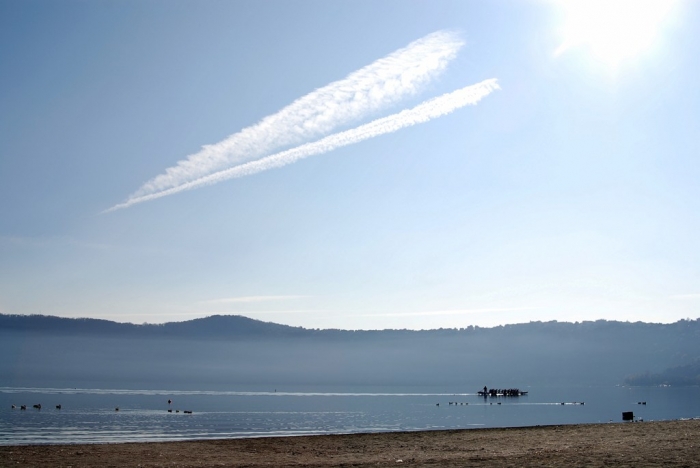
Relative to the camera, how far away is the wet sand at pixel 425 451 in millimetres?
24423

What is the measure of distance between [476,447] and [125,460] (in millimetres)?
16329

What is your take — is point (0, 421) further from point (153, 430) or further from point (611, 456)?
point (611, 456)

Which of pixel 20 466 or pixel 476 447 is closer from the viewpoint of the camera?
pixel 20 466

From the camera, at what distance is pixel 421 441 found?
37688 mm

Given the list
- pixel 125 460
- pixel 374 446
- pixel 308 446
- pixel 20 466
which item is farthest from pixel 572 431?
pixel 20 466

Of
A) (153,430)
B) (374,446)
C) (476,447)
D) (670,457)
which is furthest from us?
(153,430)

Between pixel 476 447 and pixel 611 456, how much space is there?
30.5 ft

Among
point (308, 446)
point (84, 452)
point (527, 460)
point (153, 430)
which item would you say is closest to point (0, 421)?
point (153, 430)

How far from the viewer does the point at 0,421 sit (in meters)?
70.6

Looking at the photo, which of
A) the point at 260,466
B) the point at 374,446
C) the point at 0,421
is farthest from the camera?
the point at 0,421

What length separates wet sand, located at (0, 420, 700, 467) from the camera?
2442 centimetres

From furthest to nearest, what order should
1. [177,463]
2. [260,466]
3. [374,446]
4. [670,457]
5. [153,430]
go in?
[153,430], [374,446], [177,463], [260,466], [670,457]

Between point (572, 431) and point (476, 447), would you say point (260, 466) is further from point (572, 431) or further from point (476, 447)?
point (572, 431)

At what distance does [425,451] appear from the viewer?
31.7 metres
